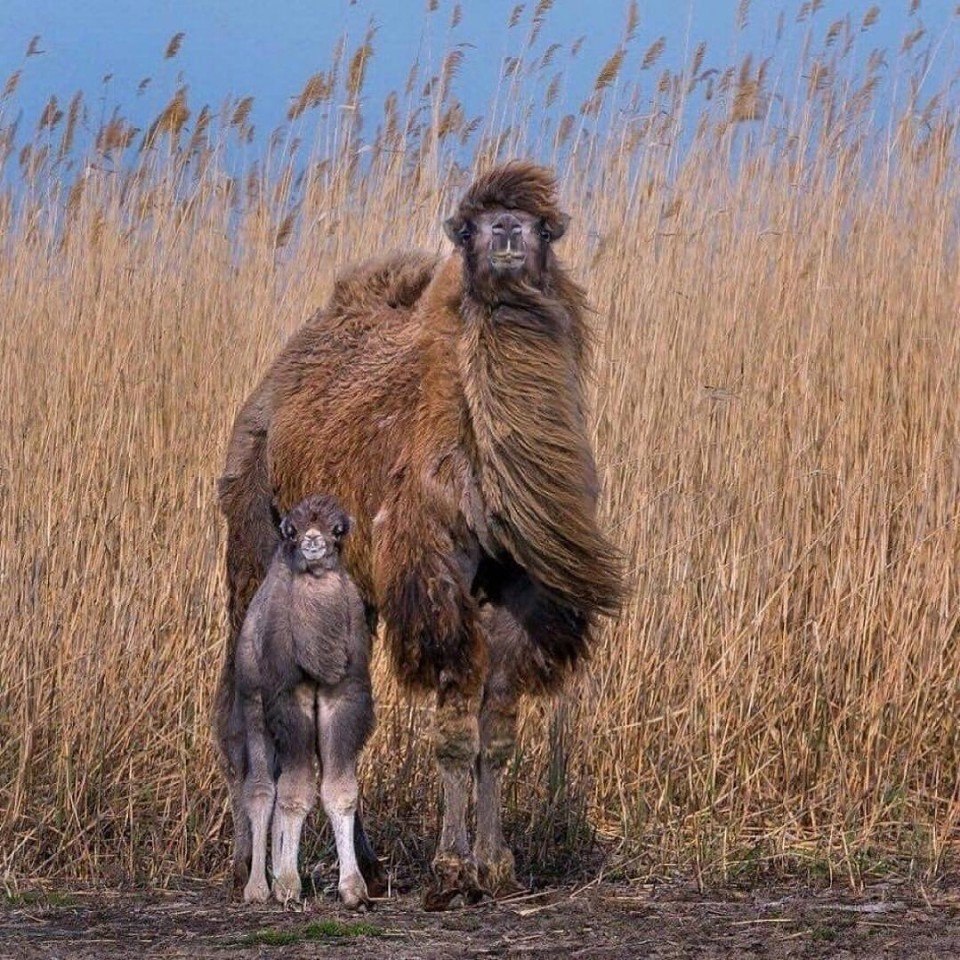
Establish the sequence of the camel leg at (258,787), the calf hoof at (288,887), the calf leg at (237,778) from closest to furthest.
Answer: the calf hoof at (288,887) → the camel leg at (258,787) → the calf leg at (237,778)

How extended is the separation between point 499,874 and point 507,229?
1651mm

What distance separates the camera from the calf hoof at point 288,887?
16.3ft

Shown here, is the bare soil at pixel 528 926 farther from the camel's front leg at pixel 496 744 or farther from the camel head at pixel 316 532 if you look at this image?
the camel head at pixel 316 532

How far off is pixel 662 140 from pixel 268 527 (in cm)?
256

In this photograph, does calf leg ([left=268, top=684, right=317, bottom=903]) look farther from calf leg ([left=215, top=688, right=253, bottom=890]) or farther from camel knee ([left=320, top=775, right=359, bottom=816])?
calf leg ([left=215, top=688, right=253, bottom=890])

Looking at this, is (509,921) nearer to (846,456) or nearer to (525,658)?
(525,658)

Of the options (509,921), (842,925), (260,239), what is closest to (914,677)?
(842,925)

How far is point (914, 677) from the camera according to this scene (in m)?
6.30

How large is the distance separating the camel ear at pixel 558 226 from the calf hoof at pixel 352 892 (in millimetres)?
1701

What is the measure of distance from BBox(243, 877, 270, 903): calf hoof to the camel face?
164cm

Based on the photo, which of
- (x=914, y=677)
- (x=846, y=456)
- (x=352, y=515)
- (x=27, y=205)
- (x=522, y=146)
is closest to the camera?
(x=352, y=515)

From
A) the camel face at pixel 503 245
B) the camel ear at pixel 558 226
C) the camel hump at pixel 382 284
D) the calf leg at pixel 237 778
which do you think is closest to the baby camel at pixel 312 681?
the calf leg at pixel 237 778

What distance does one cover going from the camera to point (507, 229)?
4.93 m

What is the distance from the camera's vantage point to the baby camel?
4902 mm
